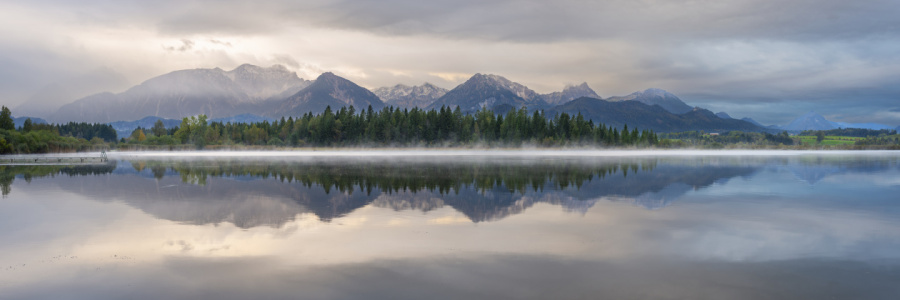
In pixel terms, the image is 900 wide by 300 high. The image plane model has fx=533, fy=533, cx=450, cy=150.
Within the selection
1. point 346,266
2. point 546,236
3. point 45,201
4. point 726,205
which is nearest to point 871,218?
point 726,205

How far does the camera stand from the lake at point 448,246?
9.02m

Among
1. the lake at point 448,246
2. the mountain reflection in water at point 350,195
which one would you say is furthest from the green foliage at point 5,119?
the lake at point 448,246

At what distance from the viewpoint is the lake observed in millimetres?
9016

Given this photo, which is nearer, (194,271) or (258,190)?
(194,271)

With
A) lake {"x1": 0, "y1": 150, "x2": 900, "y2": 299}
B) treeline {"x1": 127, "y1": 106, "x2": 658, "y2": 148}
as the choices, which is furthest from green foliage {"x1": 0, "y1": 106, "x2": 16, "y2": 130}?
lake {"x1": 0, "y1": 150, "x2": 900, "y2": 299}

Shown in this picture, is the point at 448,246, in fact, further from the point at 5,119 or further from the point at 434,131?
the point at 5,119

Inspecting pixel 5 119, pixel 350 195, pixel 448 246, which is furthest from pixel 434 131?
pixel 448 246

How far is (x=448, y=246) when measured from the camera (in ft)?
40.1

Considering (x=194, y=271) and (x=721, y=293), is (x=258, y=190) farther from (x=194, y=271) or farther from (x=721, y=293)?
(x=721, y=293)

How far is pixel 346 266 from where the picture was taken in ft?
34.1

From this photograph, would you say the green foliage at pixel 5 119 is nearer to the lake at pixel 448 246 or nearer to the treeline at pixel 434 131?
the treeline at pixel 434 131

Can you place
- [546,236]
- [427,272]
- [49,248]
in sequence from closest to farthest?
1. [427,272]
2. [49,248]
3. [546,236]

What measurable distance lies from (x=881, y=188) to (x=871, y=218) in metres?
13.4

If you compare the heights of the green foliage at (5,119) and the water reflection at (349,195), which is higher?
the green foliage at (5,119)
